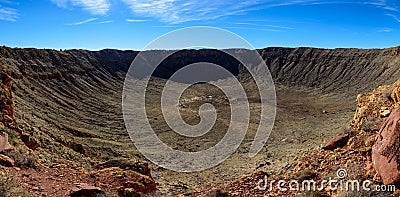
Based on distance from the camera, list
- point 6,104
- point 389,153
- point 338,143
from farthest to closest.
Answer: point 6,104 < point 338,143 < point 389,153

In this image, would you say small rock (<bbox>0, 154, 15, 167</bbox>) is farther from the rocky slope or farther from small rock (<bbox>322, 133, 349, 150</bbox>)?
small rock (<bbox>322, 133, 349, 150</bbox>)

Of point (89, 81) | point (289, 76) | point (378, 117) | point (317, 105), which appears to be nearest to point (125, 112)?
point (89, 81)

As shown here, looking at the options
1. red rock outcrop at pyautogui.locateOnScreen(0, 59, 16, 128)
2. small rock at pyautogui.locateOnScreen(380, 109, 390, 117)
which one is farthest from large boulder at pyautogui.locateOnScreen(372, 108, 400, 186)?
red rock outcrop at pyautogui.locateOnScreen(0, 59, 16, 128)

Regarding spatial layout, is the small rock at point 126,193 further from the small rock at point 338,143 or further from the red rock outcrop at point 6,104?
the red rock outcrop at point 6,104

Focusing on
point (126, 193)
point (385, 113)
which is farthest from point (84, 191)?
point (385, 113)

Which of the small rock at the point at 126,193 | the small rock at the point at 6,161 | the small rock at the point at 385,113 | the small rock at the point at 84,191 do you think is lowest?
the small rock at the point at 126,193

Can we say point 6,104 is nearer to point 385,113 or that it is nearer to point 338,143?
point 338,143

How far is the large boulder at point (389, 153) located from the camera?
21.5 feet

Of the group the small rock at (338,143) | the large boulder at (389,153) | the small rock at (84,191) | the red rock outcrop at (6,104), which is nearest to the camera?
the large boulder at (389,153)

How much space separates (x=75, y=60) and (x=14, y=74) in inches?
1195

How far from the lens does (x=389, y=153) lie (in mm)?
6793

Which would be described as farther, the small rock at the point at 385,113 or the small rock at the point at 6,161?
the small rock at the point at 385,113

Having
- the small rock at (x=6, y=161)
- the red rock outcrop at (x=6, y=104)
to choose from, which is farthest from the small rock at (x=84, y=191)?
the red rock outcrop at (x=6, y=104)

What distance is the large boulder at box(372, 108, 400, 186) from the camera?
258 inches
